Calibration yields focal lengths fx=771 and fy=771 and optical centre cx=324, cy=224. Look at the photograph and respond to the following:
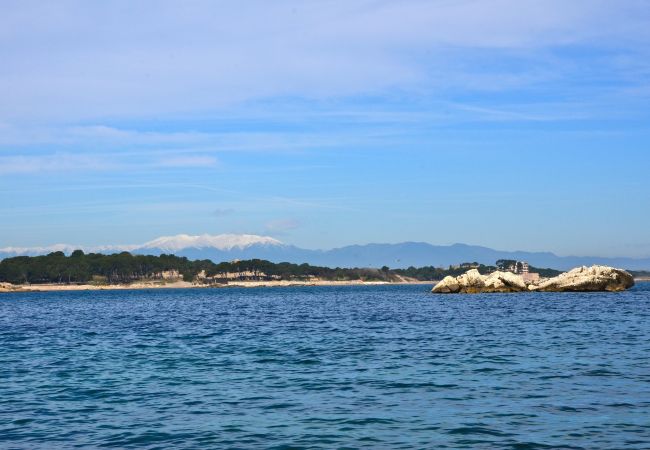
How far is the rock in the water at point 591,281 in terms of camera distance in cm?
14100

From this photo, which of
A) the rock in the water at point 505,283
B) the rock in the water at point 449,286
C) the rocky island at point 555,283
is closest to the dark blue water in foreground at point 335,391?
the rocky island at point 555,283

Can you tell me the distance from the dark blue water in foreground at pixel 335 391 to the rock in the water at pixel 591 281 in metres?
87.9

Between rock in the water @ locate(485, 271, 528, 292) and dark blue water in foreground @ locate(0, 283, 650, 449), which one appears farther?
rock in the water @ locate(485, 271, 528, 292)

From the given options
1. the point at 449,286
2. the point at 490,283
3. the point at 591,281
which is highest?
the point at 591,281

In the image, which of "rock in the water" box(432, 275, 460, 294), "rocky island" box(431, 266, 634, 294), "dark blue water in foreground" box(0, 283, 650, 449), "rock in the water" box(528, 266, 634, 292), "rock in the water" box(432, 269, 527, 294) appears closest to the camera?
"dark blue water in foreground" box(0, 283, 650, 449)

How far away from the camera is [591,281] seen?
14050cm

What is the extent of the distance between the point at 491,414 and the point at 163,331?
44825mm

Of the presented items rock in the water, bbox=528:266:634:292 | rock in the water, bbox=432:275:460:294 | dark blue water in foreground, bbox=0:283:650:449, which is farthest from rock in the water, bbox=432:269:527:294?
dark blue water in foreground, bbox=0:283:650:449

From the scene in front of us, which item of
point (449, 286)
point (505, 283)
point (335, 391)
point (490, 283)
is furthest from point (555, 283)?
point (335, 391)

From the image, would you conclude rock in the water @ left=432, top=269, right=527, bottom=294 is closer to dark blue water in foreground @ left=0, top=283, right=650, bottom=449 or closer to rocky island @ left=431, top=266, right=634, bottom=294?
rocky island @ left=431, top=266, right=634, bottom=294

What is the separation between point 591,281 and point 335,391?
11976 centimetres

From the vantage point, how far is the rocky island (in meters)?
142

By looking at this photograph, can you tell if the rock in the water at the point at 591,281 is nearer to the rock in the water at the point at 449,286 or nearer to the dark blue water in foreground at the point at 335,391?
the rock in the water at the point at 449,286

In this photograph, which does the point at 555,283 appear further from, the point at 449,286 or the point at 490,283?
the point at 449,286
